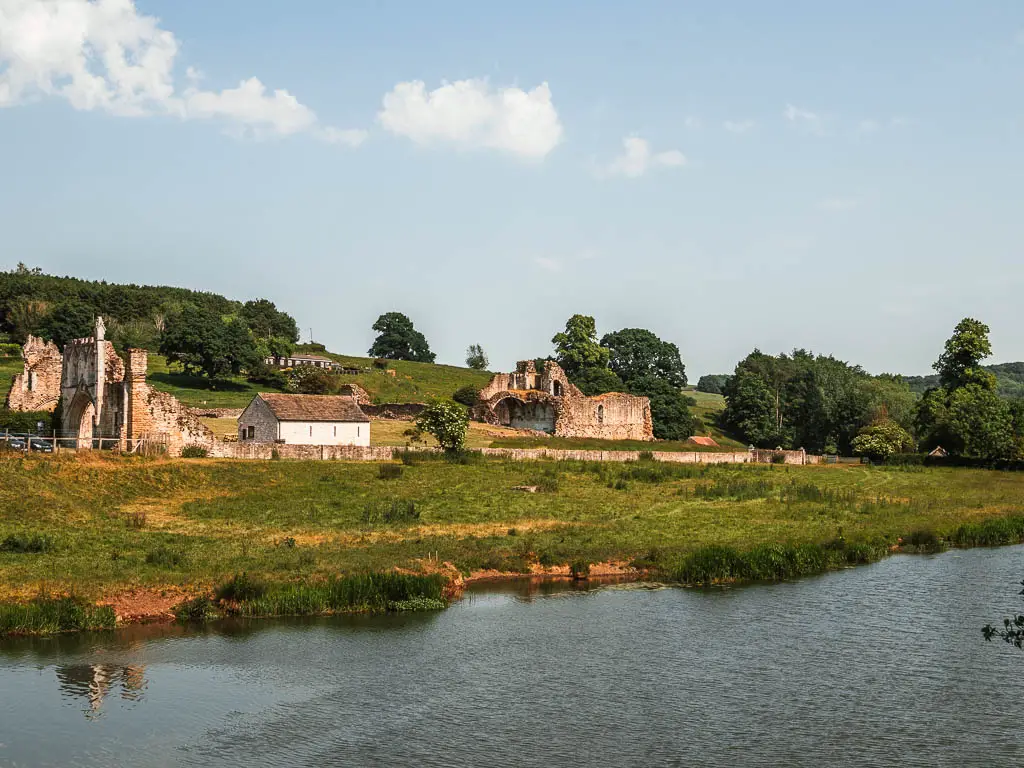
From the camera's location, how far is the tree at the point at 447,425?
60194mm

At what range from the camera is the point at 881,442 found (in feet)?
269

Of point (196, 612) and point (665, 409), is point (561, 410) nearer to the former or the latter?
point (665, 409)

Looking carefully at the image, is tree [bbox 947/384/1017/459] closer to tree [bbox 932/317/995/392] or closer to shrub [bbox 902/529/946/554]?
tree [bbox 932/317/995/392]

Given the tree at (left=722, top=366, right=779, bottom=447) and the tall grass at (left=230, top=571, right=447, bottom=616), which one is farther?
the tree at (left=722, top=366, right=779, bottom=447)

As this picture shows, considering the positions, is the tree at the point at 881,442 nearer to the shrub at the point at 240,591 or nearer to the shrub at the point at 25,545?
the shrub at the point at 240,591

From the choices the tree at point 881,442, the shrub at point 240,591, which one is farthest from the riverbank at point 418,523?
the tree at point 881,442

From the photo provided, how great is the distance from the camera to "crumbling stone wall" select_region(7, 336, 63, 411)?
68.3 m

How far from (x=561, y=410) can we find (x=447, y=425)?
25.7 metres

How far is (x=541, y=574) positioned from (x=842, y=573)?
1059 cm

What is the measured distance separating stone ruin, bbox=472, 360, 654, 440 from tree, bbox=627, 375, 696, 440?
5.04 m

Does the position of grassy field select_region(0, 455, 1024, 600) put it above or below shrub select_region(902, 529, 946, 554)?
above

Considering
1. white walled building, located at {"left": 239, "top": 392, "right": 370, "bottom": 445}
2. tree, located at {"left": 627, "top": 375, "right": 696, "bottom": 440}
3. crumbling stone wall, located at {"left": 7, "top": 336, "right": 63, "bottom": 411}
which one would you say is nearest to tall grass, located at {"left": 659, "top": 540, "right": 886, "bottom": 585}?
white walled building, located at {"left": 239, "top": 392, "right": 370, "bottom": 445}

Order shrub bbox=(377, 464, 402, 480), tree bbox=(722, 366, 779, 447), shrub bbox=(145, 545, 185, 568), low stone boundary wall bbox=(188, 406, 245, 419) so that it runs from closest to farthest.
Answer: shrub bbox=(145, 545, 185, 568) → shrub bbox=(377, 464, 402, 480) → low stone boundary wall bbox=(188, 406, 245, 419) → tree bbox=(722, 366, 779, 447)

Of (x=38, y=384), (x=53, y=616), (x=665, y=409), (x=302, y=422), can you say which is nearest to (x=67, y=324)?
(x=38, y=384)
